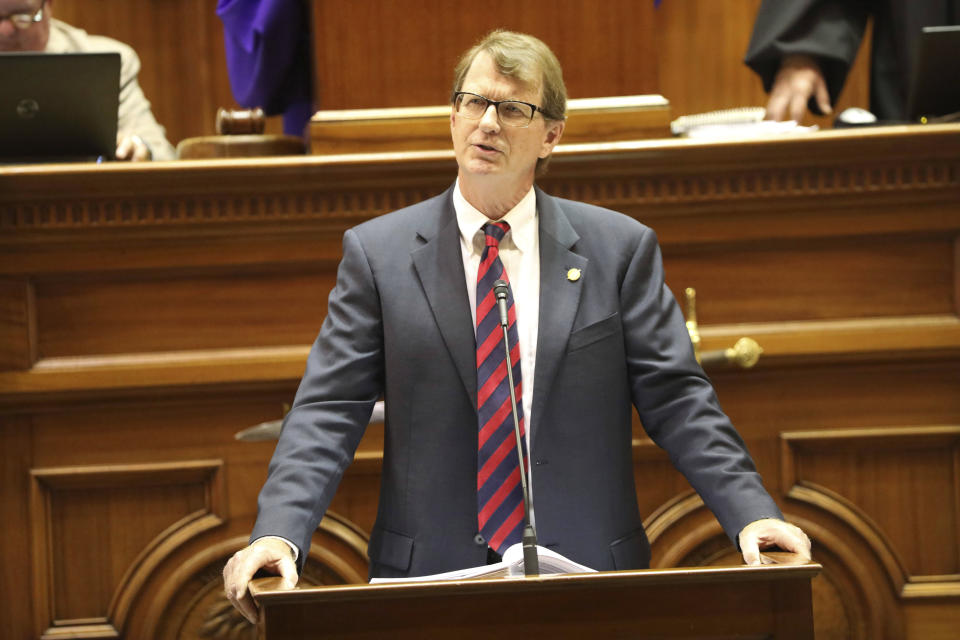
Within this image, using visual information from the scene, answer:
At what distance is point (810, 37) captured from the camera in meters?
2.94

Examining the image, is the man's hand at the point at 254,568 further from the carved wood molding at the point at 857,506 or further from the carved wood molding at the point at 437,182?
the carved wood molding at the point at 857,506

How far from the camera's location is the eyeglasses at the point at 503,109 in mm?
1964

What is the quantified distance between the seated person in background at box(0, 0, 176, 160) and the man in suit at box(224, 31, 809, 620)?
1.17 m

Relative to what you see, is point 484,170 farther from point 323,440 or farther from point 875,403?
point 875,403

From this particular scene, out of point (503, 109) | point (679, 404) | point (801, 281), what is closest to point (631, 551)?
point (679, 404)

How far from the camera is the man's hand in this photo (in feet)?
5.28

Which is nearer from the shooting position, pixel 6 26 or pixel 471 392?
pixel 471 392

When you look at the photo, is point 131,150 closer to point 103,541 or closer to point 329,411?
point 103,541

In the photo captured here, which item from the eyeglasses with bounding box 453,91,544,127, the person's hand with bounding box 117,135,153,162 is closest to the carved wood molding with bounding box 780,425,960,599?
the eyeglasses with bounding box 453,91,544,127

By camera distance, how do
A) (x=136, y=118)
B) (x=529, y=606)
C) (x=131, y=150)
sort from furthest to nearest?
(x=136, y=118) → (x=131, y=150) → (x=529, y=606)

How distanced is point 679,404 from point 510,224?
16.7 inches

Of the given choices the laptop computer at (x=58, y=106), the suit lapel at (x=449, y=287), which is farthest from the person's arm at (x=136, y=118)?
the suit lapel at (x=449, y=287)

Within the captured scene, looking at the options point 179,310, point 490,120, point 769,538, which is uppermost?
point 490,120

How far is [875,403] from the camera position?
2.56 meters
